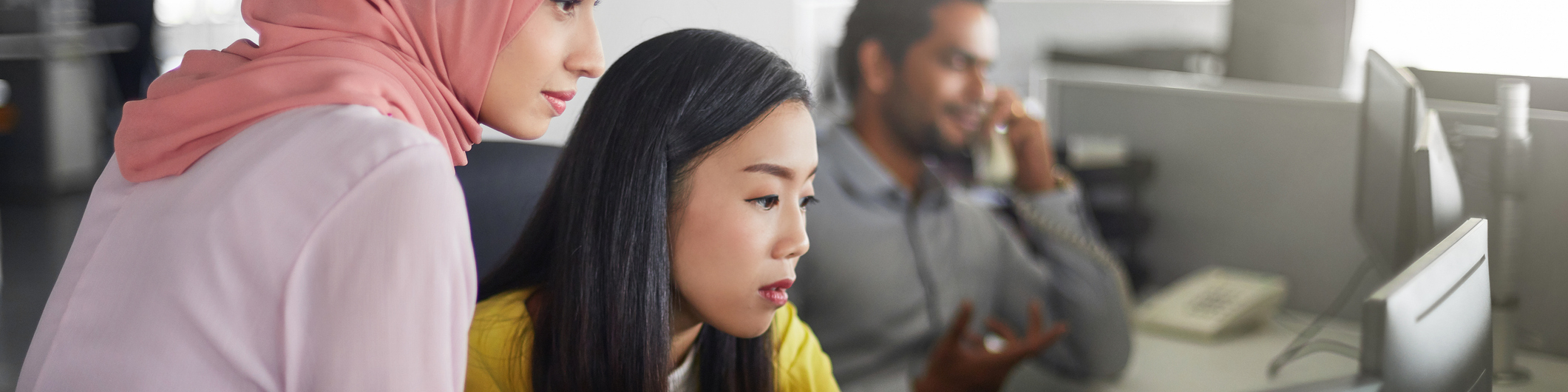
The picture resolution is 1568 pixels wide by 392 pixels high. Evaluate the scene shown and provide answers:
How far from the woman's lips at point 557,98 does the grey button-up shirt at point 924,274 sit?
0.75 m

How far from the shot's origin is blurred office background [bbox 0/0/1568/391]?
1.25 meters

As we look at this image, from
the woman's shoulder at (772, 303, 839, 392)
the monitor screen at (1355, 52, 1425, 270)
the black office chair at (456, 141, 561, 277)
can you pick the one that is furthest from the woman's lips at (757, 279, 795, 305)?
the monitor screen at (1355, 52, 1425, 270)

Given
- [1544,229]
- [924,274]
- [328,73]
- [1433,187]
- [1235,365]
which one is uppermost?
[328,73]

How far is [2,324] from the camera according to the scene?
6.27 feet

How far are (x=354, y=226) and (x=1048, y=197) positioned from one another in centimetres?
134

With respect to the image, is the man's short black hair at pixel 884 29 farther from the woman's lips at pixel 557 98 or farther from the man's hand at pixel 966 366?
the woman's lips at pixel 557 98

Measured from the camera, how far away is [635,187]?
1.90ft

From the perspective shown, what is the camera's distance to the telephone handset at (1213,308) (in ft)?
4.76

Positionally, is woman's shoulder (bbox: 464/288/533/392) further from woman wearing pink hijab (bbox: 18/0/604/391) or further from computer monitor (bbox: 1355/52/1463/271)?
computer monitor (bbox: 1355/52/1463/271)

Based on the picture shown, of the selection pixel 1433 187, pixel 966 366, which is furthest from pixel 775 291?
pixel 1433 187

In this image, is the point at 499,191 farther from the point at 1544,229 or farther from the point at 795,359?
the point at 1544,229

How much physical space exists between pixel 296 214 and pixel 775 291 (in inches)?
11.6

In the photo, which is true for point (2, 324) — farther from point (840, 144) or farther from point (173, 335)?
point (173, 335)

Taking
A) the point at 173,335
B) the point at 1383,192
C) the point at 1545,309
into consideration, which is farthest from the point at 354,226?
the point at 1545,309
